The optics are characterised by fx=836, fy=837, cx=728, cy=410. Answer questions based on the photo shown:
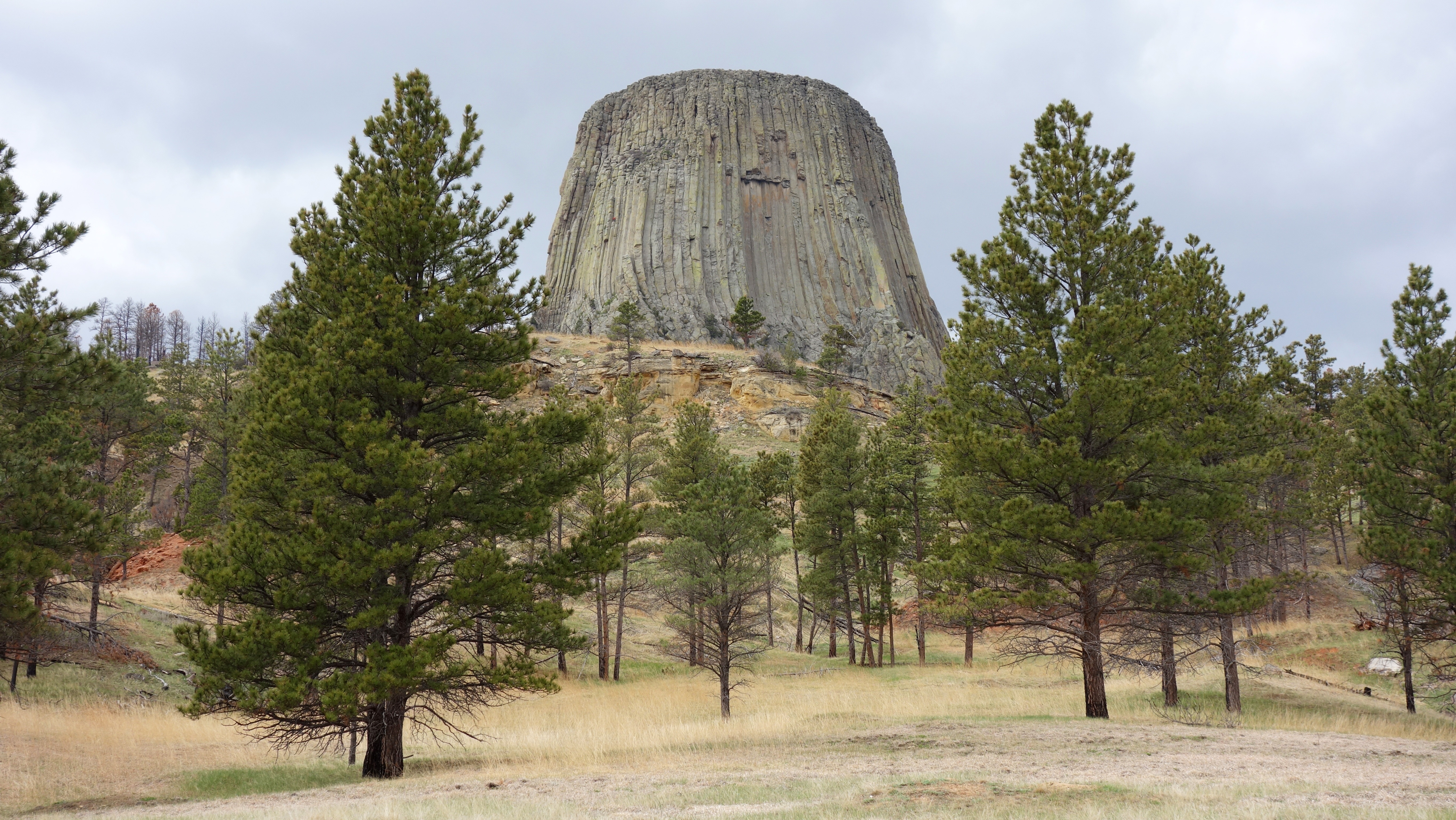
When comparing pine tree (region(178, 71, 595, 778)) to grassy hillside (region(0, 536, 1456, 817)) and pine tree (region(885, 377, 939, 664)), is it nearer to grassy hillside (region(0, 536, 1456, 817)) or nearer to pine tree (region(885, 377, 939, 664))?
grassy hillside (region(0, 536, 1456, 817))

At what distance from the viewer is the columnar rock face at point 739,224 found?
278ft

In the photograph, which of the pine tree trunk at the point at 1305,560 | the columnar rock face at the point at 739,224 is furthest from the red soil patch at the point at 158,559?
the columnar rock face at the point at 739,224

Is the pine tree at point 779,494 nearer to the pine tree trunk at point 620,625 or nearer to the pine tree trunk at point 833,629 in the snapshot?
the pine tree trunk at point 833,629

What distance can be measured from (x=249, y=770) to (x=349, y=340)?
759cm

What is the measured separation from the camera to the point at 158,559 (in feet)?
117

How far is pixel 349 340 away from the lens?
11.9 metres

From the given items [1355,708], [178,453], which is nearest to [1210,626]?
[1355,708]

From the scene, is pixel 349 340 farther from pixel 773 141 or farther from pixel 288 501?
pixel 773 141

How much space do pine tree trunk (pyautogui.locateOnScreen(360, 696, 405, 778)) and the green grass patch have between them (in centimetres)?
34

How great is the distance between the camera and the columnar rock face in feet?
278

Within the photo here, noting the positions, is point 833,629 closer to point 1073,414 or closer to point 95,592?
point 1073,414

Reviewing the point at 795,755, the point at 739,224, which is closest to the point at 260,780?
the point at 795,755

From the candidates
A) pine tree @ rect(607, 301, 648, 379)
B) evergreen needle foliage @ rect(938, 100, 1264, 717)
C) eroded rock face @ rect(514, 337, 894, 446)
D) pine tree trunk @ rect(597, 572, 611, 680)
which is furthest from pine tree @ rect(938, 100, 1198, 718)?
pine tree @ rect(607, 301, 648, 379)

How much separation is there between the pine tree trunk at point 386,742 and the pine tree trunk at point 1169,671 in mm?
14079
